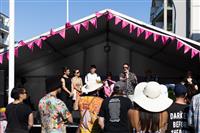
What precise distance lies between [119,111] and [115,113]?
65 millimetres

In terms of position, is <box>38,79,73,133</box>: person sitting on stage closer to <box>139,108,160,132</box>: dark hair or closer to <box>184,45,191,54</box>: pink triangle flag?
<box>139,108,160,132</box>: dark hair

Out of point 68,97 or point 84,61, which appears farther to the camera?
point 84,61

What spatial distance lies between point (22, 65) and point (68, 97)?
3.89 meters

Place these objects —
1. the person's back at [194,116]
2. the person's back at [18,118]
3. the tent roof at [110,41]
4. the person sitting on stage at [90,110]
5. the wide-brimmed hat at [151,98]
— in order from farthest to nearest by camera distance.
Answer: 1. the tent roof at [110,41]
2. the person sitting on stage at [90,110]
3. the person's back at [18,118]
4. the person's back at [194,116]
5. the wide-brimmed hat at [151,98]

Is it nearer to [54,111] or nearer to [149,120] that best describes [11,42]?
[54,111]

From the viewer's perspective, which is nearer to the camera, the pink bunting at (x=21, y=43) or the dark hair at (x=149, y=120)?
the dark hair at (x=149, y=120)

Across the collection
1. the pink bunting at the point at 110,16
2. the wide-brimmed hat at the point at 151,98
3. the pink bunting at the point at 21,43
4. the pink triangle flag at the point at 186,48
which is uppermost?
the pink bunting at the point at 110,16

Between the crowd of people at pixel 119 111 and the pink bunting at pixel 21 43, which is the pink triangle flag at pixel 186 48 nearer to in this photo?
the pink bunting at pixel 21 43

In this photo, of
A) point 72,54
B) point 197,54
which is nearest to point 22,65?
point 72,54

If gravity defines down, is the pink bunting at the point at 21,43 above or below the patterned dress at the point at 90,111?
above

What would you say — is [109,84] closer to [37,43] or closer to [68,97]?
[68,97]

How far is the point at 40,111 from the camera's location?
6.44m

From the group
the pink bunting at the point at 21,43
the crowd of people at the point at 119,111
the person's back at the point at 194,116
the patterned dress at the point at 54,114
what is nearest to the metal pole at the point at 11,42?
the pink bunting at the point at 21,43

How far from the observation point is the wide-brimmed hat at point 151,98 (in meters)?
4.37
